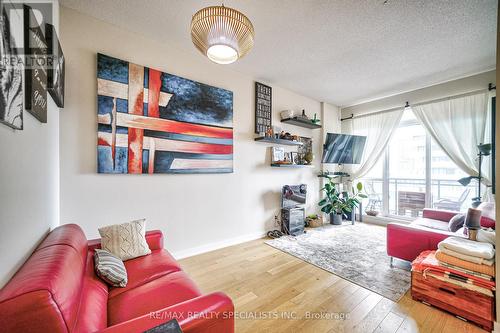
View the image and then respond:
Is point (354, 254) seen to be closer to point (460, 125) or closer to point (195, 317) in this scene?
point (195, 317)

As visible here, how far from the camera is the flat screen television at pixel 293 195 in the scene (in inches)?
146

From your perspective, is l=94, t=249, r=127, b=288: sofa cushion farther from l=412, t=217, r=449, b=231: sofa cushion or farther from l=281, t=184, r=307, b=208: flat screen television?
l=412, t=217, r=449, b=231: sofa cushion

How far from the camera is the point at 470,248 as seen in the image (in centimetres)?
166

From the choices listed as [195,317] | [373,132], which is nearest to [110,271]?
[195,317]

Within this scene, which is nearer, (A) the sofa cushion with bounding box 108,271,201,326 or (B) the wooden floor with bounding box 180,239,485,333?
(A) the sofa cushion with bounding box 108,271,201,326

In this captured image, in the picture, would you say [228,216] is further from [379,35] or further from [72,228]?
[379,35]

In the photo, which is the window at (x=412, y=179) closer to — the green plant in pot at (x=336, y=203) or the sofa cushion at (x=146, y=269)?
the green plant in pot at (x=336, y=203)

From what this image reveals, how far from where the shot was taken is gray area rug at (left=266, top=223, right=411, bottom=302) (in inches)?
84.4

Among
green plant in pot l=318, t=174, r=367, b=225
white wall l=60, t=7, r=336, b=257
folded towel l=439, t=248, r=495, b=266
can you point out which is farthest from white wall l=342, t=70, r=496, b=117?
folded towel l=439, t=248, r=495, b=266

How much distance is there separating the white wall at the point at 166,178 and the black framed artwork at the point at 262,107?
0.11 metres

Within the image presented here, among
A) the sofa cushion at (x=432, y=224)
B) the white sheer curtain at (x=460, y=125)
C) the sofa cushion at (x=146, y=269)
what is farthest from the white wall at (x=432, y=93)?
the sofa cushion at (x=146, y=269)

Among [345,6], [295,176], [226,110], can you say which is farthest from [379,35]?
[295,176]

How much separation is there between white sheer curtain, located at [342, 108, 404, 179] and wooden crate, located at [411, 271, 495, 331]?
3005mm

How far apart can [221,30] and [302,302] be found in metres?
2.35
